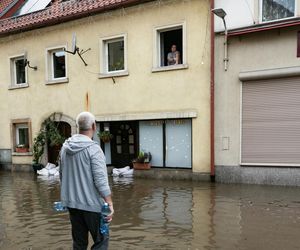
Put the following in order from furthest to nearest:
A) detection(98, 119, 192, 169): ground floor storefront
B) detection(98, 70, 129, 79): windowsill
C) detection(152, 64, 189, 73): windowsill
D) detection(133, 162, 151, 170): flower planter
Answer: detection(98, 70, 129, 79): windowsill < detection(133, 162, 151, 170): flower planter < detection(98, 119, 192, 169): ground floor storefront < detection(152, 64, 189, 73): windowsill

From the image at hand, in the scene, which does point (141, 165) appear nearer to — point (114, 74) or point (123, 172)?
point (123, 172)

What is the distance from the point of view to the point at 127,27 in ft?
39.3

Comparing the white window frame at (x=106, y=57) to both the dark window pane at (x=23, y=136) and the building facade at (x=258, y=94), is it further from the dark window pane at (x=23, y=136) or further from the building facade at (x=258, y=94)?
the dark window pane at (x=23, y=136)

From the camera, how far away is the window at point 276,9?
9445 mm

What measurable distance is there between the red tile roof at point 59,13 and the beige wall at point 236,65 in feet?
11.8

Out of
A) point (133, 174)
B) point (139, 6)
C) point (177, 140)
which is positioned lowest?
point (133, 174)

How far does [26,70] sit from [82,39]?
3312 mm

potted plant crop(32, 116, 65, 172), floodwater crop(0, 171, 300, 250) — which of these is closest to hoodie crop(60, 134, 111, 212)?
floodwater crop(0, 171, 300, 250)

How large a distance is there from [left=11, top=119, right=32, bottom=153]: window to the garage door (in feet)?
30.6

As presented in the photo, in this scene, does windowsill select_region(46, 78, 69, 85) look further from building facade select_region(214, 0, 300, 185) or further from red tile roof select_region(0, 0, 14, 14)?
building facade select_region(214, 0, 300, 185)

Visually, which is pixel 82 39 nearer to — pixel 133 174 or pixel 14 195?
pixel 133 174

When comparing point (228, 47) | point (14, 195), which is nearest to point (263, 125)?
point (228, 47)

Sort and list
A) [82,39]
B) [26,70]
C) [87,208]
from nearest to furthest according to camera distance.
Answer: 1. [87,208]
2. [82,39]
3. [26,70]

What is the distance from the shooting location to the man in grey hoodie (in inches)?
131
